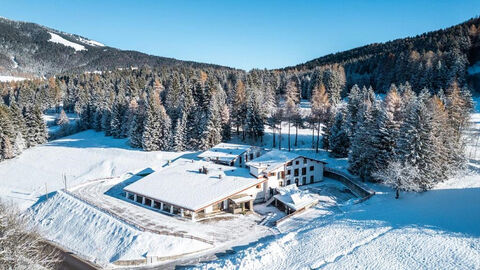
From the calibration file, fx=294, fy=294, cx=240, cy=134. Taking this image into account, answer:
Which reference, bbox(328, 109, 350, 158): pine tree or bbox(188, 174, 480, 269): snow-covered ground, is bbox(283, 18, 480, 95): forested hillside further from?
bbox(188, 174, 480, 269): snow-covered ground

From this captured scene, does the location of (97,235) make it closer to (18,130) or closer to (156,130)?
(156,130)

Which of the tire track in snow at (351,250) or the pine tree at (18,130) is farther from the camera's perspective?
the pine tree at (18,130)

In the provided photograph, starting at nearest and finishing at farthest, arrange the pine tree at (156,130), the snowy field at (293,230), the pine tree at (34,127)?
the snowy field at (293,230) < the pine tree at (156,130) < the pine tree at (34,127)

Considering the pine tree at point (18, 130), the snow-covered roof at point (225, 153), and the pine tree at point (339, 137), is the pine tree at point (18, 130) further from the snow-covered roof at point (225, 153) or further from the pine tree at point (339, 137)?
the pine tree at point (339, 137)

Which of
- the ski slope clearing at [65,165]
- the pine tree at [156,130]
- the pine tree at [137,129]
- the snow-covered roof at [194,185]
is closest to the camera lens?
the snow-covered roof at [194,185]

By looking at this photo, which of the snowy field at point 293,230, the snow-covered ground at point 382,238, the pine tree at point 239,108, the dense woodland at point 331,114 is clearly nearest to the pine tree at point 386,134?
the dense woodland at point 331,114

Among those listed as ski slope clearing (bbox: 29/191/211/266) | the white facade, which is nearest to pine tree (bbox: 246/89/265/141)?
the white facade

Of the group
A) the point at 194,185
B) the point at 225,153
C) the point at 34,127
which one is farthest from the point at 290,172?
the point at 34,127
